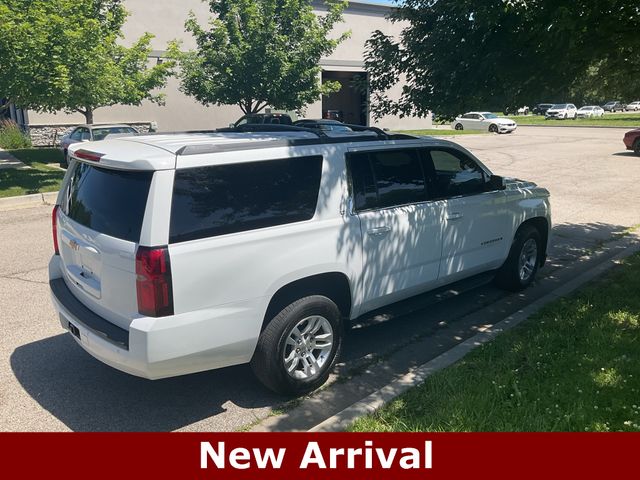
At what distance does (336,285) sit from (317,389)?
823mm

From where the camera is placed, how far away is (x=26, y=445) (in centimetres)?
340

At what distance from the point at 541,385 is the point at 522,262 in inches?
96.3

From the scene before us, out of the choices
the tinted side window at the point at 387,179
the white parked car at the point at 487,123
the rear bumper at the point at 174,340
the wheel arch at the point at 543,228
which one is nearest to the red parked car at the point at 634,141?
the white parked car at the point at 487,123

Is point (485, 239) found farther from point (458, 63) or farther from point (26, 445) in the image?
point (26, 445)

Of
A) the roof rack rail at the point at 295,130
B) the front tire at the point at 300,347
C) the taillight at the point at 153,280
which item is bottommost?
the front tire at the point at 300,347

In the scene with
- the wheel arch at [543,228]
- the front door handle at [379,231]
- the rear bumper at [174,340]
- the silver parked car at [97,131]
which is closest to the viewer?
the rear bumper at [174,340]

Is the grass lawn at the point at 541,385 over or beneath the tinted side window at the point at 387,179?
beneath

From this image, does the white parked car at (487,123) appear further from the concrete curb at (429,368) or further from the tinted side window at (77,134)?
the concrete curb at (429,368)

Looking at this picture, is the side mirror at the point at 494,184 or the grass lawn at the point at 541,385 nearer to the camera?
the grass lawn at the point at 541,385

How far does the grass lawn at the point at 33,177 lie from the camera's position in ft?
41.6

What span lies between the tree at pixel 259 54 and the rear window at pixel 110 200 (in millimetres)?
15655

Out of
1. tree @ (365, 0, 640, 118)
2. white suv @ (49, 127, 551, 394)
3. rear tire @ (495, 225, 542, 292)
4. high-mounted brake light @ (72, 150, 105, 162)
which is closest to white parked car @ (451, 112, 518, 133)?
tree @ (365, 0, 640, 118)

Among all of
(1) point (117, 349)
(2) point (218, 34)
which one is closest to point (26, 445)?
(1) point (117, 349)

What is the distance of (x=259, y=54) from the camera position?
60.7ft
